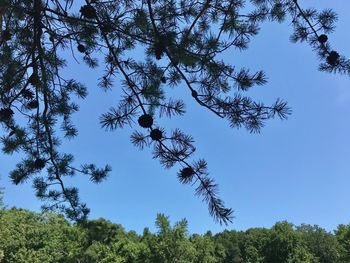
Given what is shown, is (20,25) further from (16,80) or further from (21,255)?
(21,255)

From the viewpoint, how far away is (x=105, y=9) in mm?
3566

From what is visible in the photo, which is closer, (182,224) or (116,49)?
(116,49)

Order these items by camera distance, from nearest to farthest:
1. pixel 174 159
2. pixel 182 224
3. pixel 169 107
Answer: pixel 174 159
pixel 169 107
pixel 182 224

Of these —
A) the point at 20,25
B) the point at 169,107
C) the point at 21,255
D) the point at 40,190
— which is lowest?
the point at 169,107

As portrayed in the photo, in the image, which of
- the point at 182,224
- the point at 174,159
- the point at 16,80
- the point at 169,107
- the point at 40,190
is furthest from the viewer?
the point at 182,224

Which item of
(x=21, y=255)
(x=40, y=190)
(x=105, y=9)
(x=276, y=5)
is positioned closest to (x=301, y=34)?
(x=276, y=5)

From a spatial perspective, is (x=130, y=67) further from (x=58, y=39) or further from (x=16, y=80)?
(x=16, y=80)

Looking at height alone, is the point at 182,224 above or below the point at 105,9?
above

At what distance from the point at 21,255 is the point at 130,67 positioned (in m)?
22.3

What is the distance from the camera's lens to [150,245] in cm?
2358

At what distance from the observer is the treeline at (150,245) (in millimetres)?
22859

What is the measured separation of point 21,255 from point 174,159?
23.2 m

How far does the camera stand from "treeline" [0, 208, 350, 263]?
75.0ft

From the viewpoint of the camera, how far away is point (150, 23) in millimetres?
3299
